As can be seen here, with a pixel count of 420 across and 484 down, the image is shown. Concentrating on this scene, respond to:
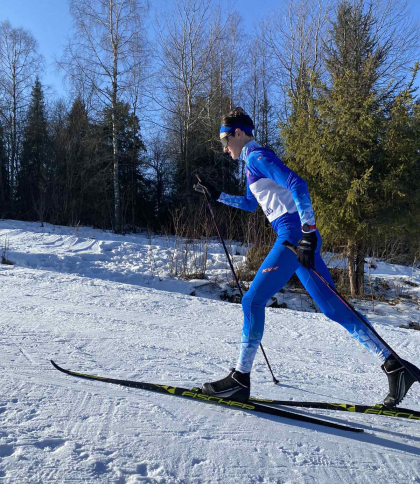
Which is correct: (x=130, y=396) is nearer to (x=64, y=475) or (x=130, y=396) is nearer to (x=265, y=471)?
(x=64, y=475)

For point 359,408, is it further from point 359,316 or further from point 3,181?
point 3,181

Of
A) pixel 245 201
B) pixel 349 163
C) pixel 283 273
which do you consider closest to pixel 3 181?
pixel 349 163

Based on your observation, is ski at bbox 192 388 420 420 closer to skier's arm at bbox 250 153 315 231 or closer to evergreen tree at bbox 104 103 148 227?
skier's arm at bbox 250 153 315 231

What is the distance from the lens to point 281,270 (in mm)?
2441

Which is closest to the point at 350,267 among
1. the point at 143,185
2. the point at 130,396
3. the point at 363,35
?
the point at 130,396

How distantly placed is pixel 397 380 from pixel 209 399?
121cm

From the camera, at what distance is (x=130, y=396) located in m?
2.38

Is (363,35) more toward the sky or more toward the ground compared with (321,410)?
more toward the sky

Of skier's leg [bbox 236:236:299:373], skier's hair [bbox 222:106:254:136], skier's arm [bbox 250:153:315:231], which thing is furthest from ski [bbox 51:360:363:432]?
skier's hair [bbox 222:106:254:136]

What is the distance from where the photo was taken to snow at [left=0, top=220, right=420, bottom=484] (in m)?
1.71

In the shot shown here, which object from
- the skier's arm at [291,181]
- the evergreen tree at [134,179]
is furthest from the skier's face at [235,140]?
the evergreen tree at [134,179]

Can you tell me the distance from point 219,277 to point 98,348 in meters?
5.67

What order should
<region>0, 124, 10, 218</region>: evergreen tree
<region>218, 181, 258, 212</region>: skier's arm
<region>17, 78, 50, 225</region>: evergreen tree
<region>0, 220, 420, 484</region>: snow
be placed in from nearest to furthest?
<region>0, 220, 420, 484</region>: snow < <region>218, 181, 258, 212</region>: skier's arm < <region>0, 124, 10, 218</region>: evergreen tree < <region>17, 78, 50, 225</region>: evergreen tree

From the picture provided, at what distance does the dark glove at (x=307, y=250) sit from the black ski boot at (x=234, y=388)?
888 mm
